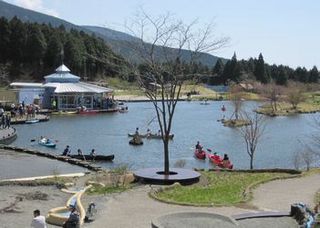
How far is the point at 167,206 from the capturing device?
59.7 ft

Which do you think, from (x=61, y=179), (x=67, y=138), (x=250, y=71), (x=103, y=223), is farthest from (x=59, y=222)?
(x=250, y=71)

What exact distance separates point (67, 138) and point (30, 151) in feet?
54.7

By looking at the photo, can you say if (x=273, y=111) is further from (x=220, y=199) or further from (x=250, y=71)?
(x=220, y=199)

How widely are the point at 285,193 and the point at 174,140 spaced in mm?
32546

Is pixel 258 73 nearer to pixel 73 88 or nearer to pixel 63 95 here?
pixel 73 88

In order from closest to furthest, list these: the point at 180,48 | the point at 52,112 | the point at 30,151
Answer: the point at 180,48 < the point at 30,151 < the point at 52,112

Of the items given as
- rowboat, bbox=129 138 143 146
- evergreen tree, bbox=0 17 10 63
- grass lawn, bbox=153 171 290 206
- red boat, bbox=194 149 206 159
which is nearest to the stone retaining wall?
grass lawn, bbox=153 171 290 206

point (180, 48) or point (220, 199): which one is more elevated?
point (180, 48)

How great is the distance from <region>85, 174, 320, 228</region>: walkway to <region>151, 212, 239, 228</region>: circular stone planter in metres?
1.36

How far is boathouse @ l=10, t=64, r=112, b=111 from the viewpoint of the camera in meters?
82.6

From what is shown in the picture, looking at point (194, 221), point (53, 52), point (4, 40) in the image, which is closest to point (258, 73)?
point (53, 52)

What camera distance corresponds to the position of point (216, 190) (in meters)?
20.7

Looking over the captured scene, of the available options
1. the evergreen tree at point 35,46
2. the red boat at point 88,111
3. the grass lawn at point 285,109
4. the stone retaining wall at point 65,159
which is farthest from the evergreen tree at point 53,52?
the stone retaining wall at point 65,159

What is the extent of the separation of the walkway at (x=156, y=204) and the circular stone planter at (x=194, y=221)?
136cm
